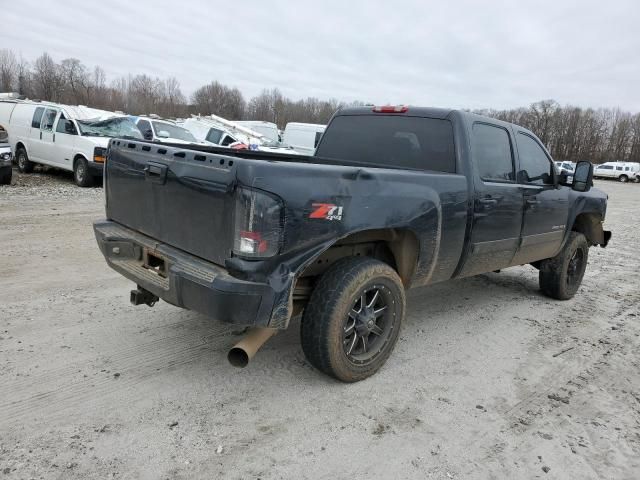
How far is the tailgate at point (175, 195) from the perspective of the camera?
9.40ft

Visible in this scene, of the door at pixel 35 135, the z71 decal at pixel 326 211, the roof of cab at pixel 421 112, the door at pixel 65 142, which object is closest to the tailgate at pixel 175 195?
the z71 decal at pixel 326 211

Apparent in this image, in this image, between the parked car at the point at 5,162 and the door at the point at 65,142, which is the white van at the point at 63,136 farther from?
the parked car at the point at 5,162

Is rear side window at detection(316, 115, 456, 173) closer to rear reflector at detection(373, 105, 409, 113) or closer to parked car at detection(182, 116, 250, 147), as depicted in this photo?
rear reflector at detection(373, 105, 409, 113)

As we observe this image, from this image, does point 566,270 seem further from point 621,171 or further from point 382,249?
point 621,171

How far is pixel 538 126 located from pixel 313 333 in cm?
8207

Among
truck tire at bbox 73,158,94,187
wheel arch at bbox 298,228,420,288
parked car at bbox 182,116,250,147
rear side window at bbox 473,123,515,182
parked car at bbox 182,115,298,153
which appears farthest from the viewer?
parked car at bbox 182,116,250,147

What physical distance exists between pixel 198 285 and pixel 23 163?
561 inches

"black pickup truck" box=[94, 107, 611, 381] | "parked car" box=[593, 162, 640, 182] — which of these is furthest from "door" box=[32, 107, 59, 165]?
"parked car" box=[593, 162, 640, 182]

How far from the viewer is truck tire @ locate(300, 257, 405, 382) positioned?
3.22 meters

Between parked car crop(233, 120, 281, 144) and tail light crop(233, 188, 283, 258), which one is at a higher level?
parked car crop(233, 120, 281, 144)

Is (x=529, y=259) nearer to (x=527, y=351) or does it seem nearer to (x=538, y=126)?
(x=527, y=351)

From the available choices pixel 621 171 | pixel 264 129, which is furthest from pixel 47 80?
pixel 621 171

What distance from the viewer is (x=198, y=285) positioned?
9.42 feet

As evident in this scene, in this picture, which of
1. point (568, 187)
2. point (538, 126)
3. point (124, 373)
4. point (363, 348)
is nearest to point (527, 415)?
point (363, 348)
